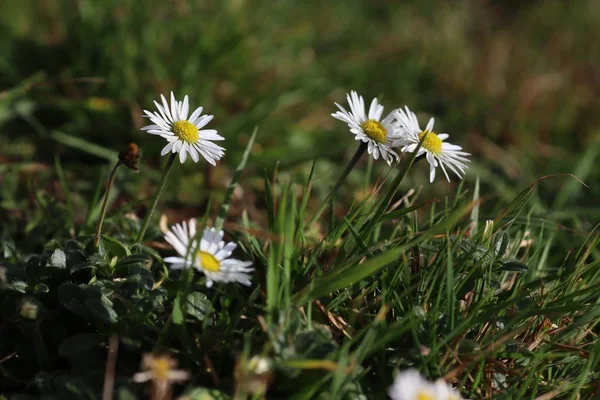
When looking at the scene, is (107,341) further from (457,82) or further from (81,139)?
(457,82)

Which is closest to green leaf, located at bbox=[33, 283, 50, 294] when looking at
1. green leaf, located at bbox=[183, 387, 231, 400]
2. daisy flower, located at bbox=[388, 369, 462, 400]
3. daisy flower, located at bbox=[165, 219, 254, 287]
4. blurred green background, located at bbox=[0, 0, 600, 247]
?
daisy flower, located at bbox=[165, 219, 254, 287]

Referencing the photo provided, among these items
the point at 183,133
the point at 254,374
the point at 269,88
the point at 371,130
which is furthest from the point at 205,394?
the point at 269,88

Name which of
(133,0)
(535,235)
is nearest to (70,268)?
(535,235)

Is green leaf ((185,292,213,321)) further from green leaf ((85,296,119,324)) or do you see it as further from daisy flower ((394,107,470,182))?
daisy flower ((394,107,470,182))

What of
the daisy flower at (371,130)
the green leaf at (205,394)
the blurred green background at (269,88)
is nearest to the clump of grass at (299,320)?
the green leaf at (205,394)

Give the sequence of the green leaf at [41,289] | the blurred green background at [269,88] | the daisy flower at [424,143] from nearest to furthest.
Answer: the green leaf at [41,289]
the daisy flower at [424,143]
the blurred green background at [269,88]

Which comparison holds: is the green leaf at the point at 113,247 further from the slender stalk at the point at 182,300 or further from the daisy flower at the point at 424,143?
the daisy flower at the point at 424,143
